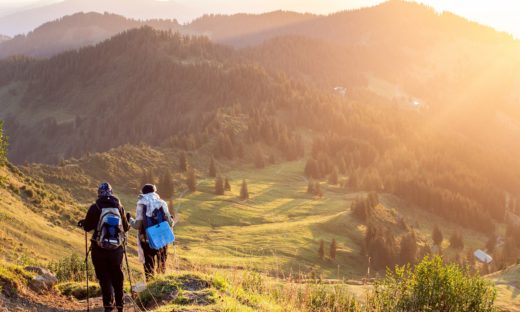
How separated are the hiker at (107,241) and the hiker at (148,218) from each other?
240 cm

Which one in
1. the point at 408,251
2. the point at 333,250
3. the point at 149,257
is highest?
the point at 149,257

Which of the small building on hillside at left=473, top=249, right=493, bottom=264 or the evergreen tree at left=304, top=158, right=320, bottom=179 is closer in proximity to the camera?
the small building on hillside at left=473, top=249, right=493, bottom=264

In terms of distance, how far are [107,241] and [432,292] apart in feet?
35.7

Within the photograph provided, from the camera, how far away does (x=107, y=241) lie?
548 inches

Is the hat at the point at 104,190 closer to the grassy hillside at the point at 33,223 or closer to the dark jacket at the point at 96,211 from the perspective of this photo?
the dark jacket at the point at 96,211

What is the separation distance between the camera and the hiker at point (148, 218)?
17.4 meters

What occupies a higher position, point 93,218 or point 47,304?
point 93,218

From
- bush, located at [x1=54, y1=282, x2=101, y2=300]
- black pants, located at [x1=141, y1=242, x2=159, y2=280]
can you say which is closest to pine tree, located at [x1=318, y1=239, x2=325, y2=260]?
bush, located at [x1=54, y1=282, x2=101, y2=300]

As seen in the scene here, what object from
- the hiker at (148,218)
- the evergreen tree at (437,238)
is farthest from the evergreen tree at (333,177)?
the hiker at (148,218)

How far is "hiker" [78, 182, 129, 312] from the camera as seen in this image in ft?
46.0

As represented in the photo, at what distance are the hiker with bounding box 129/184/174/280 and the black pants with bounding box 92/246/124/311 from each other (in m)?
2.35

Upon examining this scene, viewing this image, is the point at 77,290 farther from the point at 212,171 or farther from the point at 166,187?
the point at 212,171

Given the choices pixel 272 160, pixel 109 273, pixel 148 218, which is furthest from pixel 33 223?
pixel 272 160

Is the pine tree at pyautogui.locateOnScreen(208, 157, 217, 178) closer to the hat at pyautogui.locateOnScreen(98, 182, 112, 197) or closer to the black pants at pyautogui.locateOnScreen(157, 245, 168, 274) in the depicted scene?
the black pants at pyautogui.locateOnScreen(157, 245, 168, 274)
